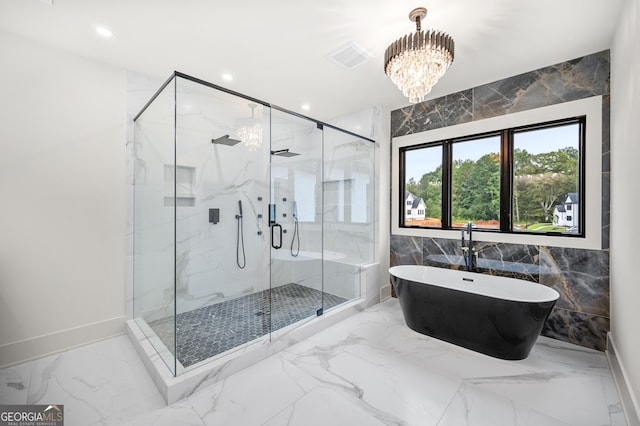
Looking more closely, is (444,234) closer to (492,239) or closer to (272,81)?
(492,239)

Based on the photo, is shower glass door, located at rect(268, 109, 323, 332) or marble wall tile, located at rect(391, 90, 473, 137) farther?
marble wall tile, located at rect(391, 90, 473, 137)

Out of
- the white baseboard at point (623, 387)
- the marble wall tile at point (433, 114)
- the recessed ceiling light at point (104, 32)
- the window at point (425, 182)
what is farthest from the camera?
the window at point (425, 182)

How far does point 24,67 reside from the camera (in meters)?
2.17

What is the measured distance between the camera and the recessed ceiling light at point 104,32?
207cm

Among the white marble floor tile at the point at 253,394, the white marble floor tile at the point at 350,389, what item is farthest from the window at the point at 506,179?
the white marble floor tile at the point at 253,394

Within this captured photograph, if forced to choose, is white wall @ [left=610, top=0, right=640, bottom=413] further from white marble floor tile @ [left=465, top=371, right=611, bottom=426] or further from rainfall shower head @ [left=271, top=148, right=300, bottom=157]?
rainfall shower head @ [left=271, top=148, right=300, bottom=157]

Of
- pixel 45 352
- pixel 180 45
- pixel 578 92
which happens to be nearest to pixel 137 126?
pixel 180 45

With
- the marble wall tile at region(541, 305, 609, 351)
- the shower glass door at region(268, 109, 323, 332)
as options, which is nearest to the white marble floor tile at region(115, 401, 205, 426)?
the shower glass door at region(268, 109, 323, 332)

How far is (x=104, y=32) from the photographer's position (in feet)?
6.91

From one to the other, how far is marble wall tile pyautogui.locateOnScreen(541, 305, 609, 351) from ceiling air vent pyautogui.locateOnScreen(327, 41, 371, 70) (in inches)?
117

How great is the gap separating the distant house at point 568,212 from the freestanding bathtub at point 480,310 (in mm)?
687

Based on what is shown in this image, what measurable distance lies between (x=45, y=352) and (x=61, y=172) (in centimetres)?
151

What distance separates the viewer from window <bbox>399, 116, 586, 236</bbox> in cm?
259
